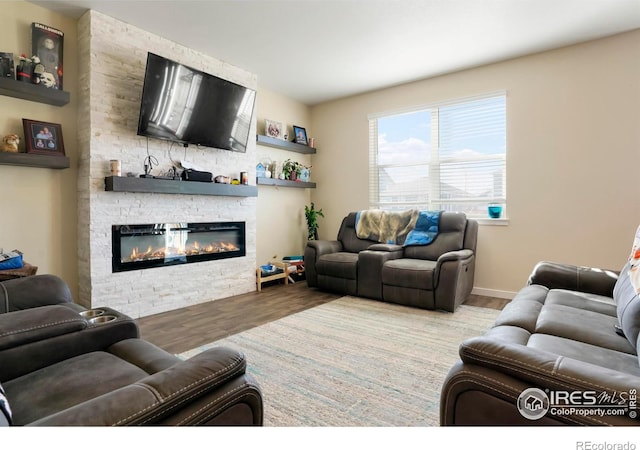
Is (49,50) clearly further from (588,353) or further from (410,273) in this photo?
(588,353)

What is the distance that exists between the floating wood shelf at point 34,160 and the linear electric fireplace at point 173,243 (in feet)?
2.19

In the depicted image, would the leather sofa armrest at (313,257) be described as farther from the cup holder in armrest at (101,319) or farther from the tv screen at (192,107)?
the cup holder in armrest at (101,319)

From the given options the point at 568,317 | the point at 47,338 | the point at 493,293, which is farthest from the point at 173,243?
the point at 493,293

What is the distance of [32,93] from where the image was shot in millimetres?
2670

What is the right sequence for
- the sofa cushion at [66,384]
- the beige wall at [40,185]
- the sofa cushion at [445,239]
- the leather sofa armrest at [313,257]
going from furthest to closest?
the leather sofa armrest at [313,257]
the sofa cushion at [445,239]
the beige wall at [40,185]
the sofa cushion at [66,384]

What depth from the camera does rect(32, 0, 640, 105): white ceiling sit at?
2857 millimetres

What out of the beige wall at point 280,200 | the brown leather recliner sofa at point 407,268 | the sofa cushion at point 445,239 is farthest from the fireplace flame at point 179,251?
the sofa cushion at point 445,239

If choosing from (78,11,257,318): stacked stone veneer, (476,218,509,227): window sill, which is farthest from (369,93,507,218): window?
(78,11,257,318): stacked stone veneer

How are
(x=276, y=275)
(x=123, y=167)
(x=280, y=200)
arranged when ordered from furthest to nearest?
1. (x=280, y=200)
2. (x=276, y=275)
3. (x=123, y=167)

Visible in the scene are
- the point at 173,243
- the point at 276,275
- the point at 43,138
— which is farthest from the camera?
the point at 276,275

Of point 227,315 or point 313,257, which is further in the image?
point 313,257

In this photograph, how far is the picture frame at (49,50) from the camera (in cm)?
275

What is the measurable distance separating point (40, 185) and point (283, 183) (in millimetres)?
2734
